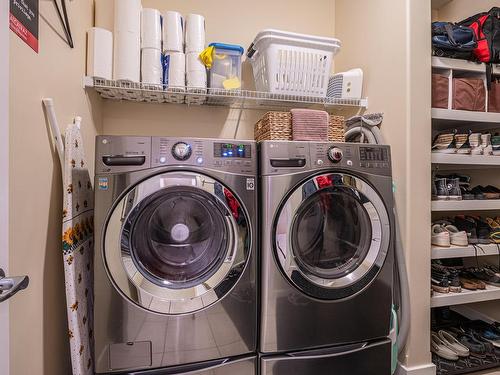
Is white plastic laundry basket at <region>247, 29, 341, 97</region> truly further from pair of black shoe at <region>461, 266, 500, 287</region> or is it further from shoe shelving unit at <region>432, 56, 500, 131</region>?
pair of black shoe at <region>461, 266, 500, 287</region>

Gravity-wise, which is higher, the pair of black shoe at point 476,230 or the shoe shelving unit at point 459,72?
the shoe shelving unit at point 459,72

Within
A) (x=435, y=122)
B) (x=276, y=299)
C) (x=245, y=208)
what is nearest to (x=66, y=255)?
(x=245, y=208)

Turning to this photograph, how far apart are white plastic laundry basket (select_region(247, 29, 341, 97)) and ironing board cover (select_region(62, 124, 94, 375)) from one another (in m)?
1.10

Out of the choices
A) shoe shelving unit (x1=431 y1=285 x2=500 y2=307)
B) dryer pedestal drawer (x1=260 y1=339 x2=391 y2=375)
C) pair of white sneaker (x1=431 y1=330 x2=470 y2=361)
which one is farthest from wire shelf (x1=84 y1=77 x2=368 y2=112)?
pair of white sneaker (x1=431 y1=330 x2=470 y2=361)

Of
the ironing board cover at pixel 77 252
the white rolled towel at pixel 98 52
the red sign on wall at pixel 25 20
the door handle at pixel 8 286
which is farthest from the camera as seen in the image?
the white rolled towel at pixel 98 52

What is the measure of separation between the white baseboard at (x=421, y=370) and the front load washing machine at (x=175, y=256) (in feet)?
2.85

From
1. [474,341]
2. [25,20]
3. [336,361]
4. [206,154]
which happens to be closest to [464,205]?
[474,341]

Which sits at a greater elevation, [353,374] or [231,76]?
[231,76]

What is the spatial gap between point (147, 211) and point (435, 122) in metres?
1.78

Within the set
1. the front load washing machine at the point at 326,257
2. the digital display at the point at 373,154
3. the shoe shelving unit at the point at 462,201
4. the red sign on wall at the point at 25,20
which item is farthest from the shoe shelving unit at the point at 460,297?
the red sign on wall at the point at 25,20

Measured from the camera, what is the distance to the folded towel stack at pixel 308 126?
1.44 m

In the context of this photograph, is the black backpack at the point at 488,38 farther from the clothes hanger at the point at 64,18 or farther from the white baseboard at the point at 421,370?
the clothes hanger at the point at 64,18

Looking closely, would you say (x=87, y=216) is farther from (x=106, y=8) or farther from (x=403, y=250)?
(x=403, y=250)

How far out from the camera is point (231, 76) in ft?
5.49
